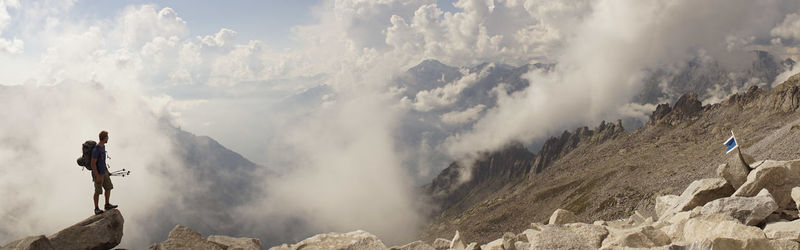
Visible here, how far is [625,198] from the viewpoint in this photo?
482 ft

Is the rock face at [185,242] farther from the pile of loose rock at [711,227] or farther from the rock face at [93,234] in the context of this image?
the pile of loose rock at [711,227]

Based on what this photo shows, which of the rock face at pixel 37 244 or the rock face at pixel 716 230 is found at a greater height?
the rock face at pixel 37 244

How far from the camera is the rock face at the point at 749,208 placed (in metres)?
18.2

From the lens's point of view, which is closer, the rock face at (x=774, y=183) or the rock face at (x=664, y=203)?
the rock face at (x=774, y=183)

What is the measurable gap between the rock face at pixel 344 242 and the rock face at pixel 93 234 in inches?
344

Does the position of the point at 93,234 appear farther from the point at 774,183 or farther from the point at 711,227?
the point at 774,183

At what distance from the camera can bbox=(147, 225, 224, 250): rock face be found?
1994cm

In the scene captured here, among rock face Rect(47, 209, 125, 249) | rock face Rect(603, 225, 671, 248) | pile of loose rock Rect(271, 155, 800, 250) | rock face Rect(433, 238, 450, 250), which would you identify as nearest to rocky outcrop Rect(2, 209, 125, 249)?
rock face Rect(47, 209, 125, 249)

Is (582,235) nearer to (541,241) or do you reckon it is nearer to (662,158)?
(541,241)

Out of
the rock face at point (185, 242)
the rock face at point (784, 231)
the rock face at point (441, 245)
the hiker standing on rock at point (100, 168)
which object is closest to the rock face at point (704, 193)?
the rock face at point (784, 231)

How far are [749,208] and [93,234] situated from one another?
32.0 meters

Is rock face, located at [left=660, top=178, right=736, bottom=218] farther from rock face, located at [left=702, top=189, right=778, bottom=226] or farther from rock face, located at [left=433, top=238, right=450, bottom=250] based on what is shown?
rock face, located at [left=433, top=238, right=450, bottom=250]

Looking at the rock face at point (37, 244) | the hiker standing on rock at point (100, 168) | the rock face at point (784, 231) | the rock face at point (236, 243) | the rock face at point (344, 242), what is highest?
the hiker standing on rock at point (100, 168)

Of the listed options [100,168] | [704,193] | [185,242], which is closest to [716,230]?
[704,193]
